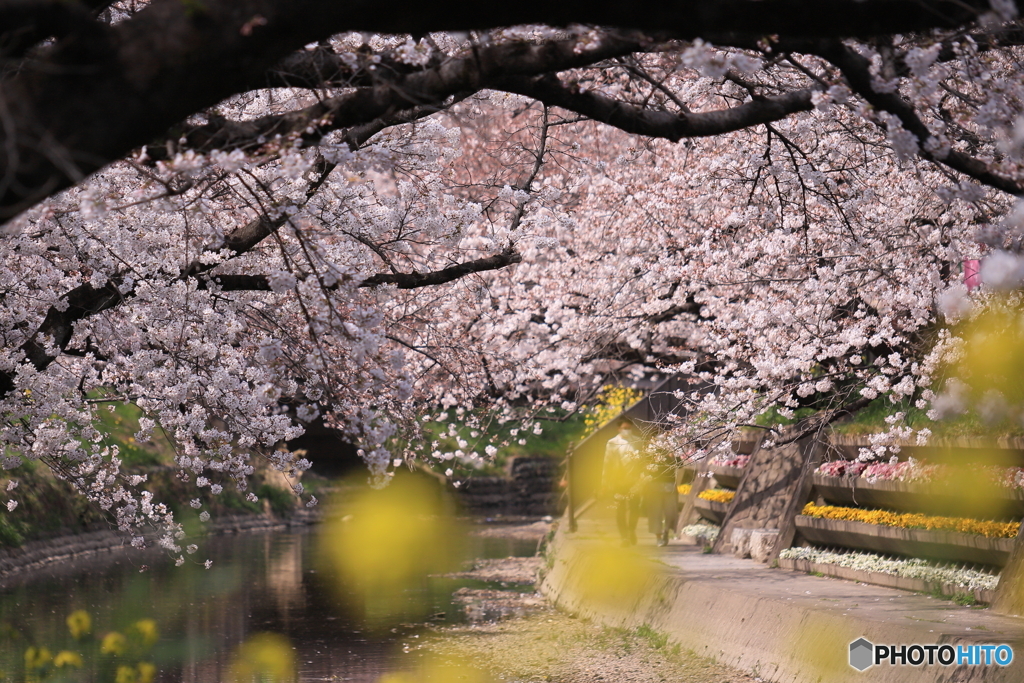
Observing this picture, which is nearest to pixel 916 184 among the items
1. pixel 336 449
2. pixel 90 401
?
pixel 90 401

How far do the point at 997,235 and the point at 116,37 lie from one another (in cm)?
492

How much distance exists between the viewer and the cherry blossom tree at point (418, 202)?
385 centimetres

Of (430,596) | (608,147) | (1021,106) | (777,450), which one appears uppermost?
(608,147)

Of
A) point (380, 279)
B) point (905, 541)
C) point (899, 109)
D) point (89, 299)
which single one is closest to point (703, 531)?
point (905, 541)

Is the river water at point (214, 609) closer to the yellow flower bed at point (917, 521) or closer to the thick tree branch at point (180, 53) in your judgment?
the yellow flower bed at point (917, 521)

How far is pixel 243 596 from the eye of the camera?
52.4 ft

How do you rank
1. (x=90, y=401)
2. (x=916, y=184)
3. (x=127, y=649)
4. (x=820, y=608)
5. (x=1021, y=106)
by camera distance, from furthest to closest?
(x=127, y=649) → (x=916, y=184) → (x=90, y=401) → (x=820, y=608) → (x=1021, y=106)

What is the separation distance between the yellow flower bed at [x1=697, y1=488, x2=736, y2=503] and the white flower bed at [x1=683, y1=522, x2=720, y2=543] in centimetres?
41

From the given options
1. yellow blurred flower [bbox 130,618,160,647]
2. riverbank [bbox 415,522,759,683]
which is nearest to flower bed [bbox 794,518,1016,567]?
riverbank [bbox 415,522,759,683]

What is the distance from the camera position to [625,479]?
14.5m

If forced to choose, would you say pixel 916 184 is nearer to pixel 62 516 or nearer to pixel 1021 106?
pixel 1021 106

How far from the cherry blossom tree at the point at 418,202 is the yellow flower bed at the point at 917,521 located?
1.13m

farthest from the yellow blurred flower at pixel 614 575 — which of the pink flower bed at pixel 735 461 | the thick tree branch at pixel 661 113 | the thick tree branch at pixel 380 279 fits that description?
the thick tree branch at pixel 661 113

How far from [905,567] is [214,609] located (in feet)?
31.2
